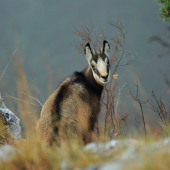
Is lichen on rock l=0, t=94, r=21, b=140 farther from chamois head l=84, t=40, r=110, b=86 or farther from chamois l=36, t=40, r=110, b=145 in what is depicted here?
chamois head l=84, t=40, r=110, b=86

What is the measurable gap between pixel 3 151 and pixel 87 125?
1654 millimetres

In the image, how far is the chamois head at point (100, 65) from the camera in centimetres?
389

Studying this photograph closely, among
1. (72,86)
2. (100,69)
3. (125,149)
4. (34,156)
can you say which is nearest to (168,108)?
(100,69)

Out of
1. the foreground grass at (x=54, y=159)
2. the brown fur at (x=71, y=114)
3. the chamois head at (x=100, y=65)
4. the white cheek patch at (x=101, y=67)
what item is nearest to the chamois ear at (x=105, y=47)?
the chamois head at (x=100, y=65)

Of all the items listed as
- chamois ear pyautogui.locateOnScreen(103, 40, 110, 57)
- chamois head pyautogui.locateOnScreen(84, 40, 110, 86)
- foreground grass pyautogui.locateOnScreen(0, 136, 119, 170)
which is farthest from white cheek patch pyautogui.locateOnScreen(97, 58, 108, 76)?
foreground grass pyautogui.locateOnScreen(0, 136, 119, 170)

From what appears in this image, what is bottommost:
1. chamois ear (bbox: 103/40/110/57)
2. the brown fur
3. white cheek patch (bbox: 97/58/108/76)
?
the brown fur

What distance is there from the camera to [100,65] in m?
3.99

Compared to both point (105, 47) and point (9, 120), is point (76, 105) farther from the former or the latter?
point (9, 120)

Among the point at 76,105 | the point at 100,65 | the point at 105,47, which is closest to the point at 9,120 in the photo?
the point at 76,105

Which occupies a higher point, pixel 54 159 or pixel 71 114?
pixel 71 114

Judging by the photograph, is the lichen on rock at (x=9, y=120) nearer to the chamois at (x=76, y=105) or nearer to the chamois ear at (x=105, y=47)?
the chamois at (x=76, y=105)

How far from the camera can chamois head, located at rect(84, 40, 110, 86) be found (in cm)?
389

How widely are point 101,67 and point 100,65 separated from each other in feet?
0.14

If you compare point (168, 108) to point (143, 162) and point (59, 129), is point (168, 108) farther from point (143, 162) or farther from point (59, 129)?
point (143, 162)
